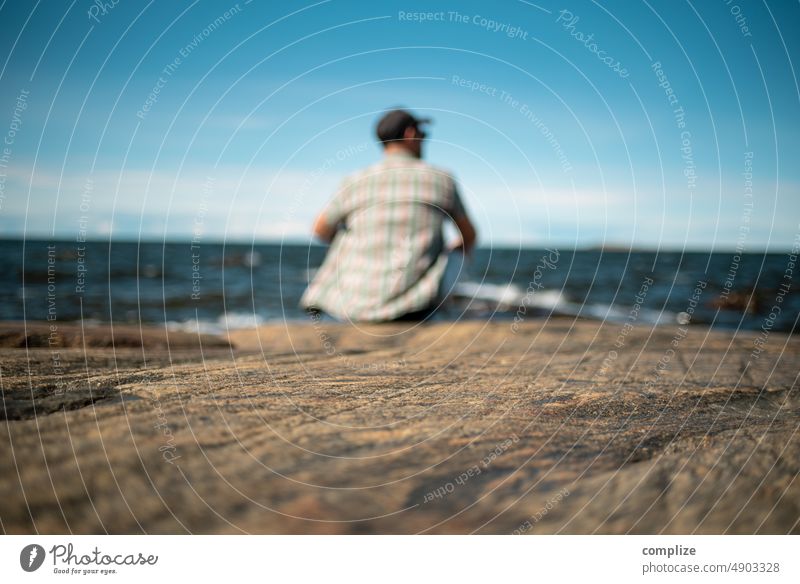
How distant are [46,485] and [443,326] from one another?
2.45m

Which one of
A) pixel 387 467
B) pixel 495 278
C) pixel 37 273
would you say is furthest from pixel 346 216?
pixel 495 278

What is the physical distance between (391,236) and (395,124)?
71 centimetres

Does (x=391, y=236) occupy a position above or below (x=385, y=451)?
above

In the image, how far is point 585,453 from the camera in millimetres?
1038

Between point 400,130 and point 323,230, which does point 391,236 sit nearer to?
point 323,230

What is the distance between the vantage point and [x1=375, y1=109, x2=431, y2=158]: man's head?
319cm

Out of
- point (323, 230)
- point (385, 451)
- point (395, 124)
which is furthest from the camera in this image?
point (323, 230)

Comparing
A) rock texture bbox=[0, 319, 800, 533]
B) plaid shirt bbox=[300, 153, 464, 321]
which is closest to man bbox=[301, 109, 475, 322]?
plaid shirt bbox=[300, 153, 464, 321]

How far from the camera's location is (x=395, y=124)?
3.20 metres

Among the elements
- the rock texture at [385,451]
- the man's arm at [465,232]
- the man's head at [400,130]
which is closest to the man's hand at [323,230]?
the man's head at [400,130]

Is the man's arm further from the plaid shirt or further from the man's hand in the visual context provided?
the man's hand

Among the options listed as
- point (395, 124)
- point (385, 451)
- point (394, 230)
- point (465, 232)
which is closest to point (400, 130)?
point (395, 124)

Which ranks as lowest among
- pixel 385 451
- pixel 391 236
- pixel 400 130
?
pixel 385 451

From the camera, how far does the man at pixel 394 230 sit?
10.3ft
